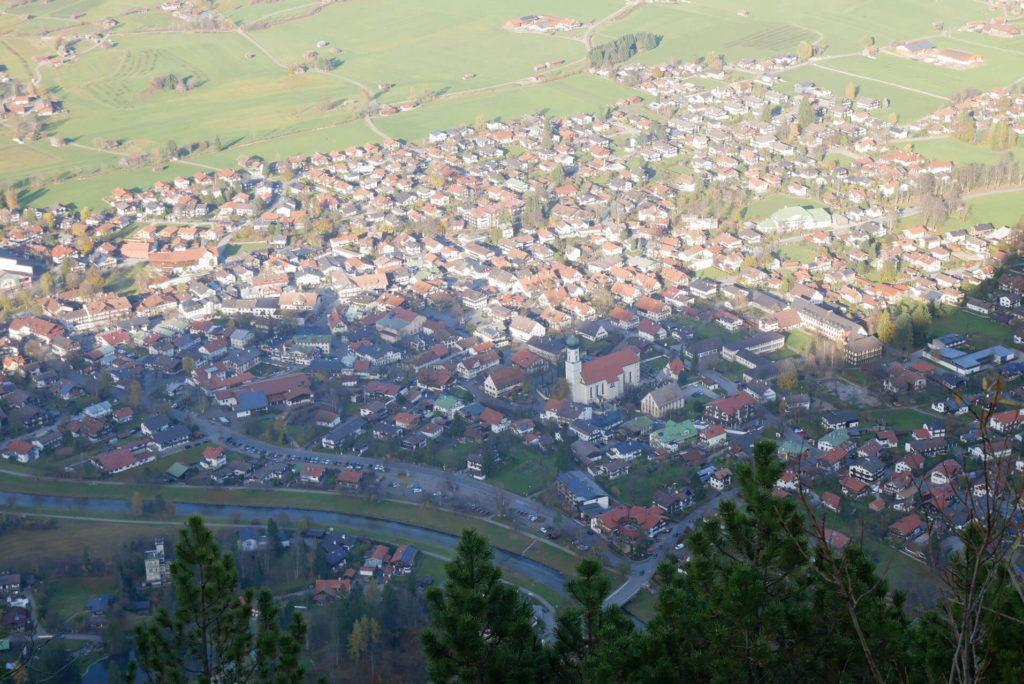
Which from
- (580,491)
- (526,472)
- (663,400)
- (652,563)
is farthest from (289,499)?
(663,400)

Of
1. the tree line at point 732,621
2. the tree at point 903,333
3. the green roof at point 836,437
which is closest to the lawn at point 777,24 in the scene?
the tree at point 903,333

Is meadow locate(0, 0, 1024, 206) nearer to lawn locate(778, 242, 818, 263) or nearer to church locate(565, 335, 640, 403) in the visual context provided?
lawn locate(778, 242, 818, 263)

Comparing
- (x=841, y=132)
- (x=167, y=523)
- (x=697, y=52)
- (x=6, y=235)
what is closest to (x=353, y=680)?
(x=167, y=523)

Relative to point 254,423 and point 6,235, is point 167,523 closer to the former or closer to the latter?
point 254,423

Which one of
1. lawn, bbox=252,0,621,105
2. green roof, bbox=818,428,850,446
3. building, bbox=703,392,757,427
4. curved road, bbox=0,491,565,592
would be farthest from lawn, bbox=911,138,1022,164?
curved road, bbox=0,491,565,592

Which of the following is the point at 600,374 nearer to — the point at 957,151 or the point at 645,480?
the point at 645,480

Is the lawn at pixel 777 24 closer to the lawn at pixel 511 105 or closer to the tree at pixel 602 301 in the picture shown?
the lawn at pixel 511 105
